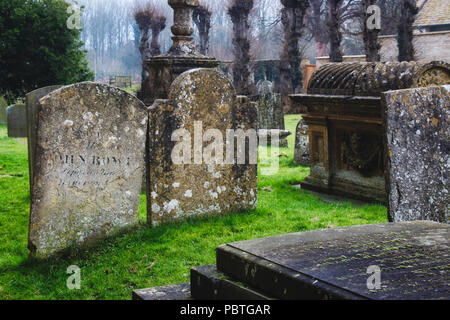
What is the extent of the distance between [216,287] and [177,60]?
6.78 m

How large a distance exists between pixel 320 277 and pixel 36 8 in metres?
18.8

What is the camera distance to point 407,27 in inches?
867

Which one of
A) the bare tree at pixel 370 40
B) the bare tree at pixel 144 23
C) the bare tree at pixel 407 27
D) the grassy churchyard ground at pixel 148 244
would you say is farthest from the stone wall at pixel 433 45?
the grassy churchyard ground at pixel 148 244

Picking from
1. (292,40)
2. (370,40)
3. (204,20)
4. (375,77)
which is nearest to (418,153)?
(375,77)

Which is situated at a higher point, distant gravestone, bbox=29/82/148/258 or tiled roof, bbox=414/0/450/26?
tiled roof, bbox=414/0/450/26

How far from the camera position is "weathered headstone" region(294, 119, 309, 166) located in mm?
10641

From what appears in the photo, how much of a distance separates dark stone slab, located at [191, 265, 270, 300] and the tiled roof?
101 ft

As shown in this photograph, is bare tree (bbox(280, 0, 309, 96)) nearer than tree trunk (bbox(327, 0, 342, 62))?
No

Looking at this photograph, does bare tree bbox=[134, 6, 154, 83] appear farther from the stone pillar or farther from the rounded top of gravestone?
the rounded top of gravestone

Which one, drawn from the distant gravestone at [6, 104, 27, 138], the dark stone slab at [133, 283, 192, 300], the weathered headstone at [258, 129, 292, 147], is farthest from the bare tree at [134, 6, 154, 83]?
the dark stone slab at [133, 283, 192, 300]

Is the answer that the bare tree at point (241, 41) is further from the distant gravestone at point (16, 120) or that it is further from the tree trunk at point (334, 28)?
the distant gravestone at point (16, 120)

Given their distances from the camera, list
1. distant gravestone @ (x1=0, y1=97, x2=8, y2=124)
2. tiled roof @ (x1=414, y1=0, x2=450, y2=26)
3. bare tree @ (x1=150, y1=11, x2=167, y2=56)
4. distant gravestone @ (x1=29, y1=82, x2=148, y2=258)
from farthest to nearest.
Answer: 1. bare tree @ (x1=150, y1=11, x2=167, y2=56)
2. tiled roof @ (x1=414, y1=0, x2=450, y2=26)
3. distant gravestone @ (x1=0, y1=97, x2=8, y2=124)
4. distant gravestone @ (x1=29, y1=82, x2=148, y2=258)

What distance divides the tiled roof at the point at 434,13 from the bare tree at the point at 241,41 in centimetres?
1111
